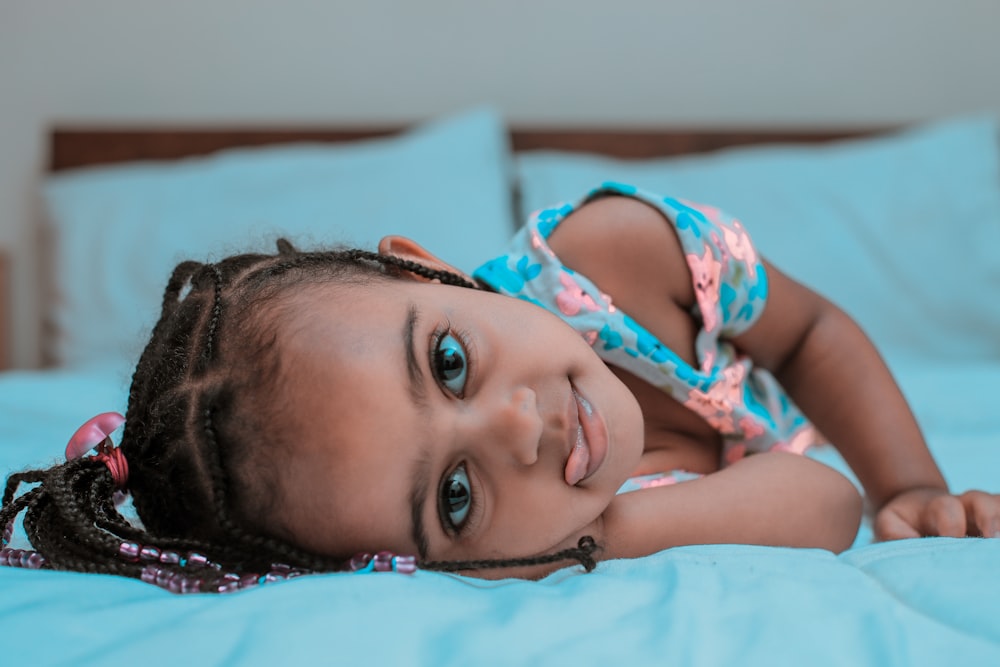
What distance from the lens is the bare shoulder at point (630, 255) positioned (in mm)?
1117

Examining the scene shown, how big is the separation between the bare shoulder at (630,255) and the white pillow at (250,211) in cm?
77

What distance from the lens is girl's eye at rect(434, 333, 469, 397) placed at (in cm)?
78

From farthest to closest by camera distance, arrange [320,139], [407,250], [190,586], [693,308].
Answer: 1. [320,139]
2. [693,308]
3. [407,250]
4. [190,586]

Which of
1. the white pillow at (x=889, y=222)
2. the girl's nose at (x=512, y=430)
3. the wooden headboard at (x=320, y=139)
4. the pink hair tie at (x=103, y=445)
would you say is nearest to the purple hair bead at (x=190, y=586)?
the pink hair tie at (x=103, y=445)

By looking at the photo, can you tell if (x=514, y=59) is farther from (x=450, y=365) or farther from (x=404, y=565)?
(x=404, y=565)

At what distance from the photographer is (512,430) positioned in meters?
0.77

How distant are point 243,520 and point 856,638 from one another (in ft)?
1.57

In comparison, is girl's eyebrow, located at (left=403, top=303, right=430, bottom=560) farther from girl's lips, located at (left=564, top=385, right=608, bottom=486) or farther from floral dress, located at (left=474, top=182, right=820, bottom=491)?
floral dress, located at (left=474, top=182, right=820, bottom=491)

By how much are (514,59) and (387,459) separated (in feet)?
6.21

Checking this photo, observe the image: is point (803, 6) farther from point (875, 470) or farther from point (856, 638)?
point (856, 638)

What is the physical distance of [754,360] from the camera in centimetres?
125

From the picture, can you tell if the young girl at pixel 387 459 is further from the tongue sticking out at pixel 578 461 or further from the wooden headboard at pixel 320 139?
the wooden headboard at pixel 320 139

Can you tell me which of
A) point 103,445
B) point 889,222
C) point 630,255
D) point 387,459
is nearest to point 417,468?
point 387,459

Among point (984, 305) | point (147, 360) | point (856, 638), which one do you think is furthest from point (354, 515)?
point (984, 305)
